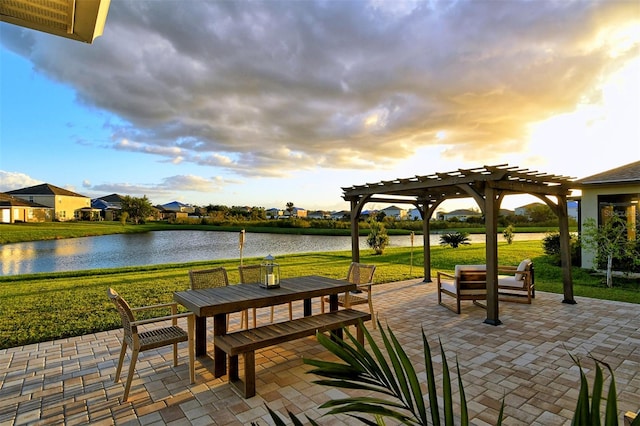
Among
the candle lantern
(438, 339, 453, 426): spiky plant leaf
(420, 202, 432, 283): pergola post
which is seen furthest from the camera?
(420, 202, 432, 283): pergola post

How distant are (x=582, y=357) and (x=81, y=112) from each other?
13287 millimetres

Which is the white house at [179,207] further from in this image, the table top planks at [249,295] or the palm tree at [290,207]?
the table top planks at [249,295]

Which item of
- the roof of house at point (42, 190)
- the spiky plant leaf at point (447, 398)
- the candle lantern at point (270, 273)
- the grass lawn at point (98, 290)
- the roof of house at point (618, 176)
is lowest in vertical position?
the grass lawn at point (98, 290)

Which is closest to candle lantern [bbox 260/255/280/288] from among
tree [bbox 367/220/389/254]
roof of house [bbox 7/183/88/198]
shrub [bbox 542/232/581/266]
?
shrub [bbox 542/232/581/266]

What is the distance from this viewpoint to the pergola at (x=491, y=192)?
514cm

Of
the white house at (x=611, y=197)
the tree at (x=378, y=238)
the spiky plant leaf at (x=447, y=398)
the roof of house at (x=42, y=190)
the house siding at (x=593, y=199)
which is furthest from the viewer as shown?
the roof of house at (x=42, y=190)

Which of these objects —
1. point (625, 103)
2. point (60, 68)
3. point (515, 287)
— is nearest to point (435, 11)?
point (625, 103)

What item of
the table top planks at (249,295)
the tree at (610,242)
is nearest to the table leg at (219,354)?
the table top planks at (249,295)

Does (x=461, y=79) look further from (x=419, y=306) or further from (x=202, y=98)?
(x=202, y=98)

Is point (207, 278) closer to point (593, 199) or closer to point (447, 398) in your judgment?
point (447, 398)

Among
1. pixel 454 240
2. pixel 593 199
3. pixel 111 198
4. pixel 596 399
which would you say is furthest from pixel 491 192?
pixel 111 198

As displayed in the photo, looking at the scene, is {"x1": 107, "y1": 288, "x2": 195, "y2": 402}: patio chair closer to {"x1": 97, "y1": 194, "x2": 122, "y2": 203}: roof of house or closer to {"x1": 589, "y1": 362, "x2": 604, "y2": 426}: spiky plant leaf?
{"x1": 589, "y1": 362, "x2": 604, "y2": 426}: spiky plant leaf

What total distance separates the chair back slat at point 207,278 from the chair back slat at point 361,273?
187 cm

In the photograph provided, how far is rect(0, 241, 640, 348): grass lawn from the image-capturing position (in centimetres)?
488
